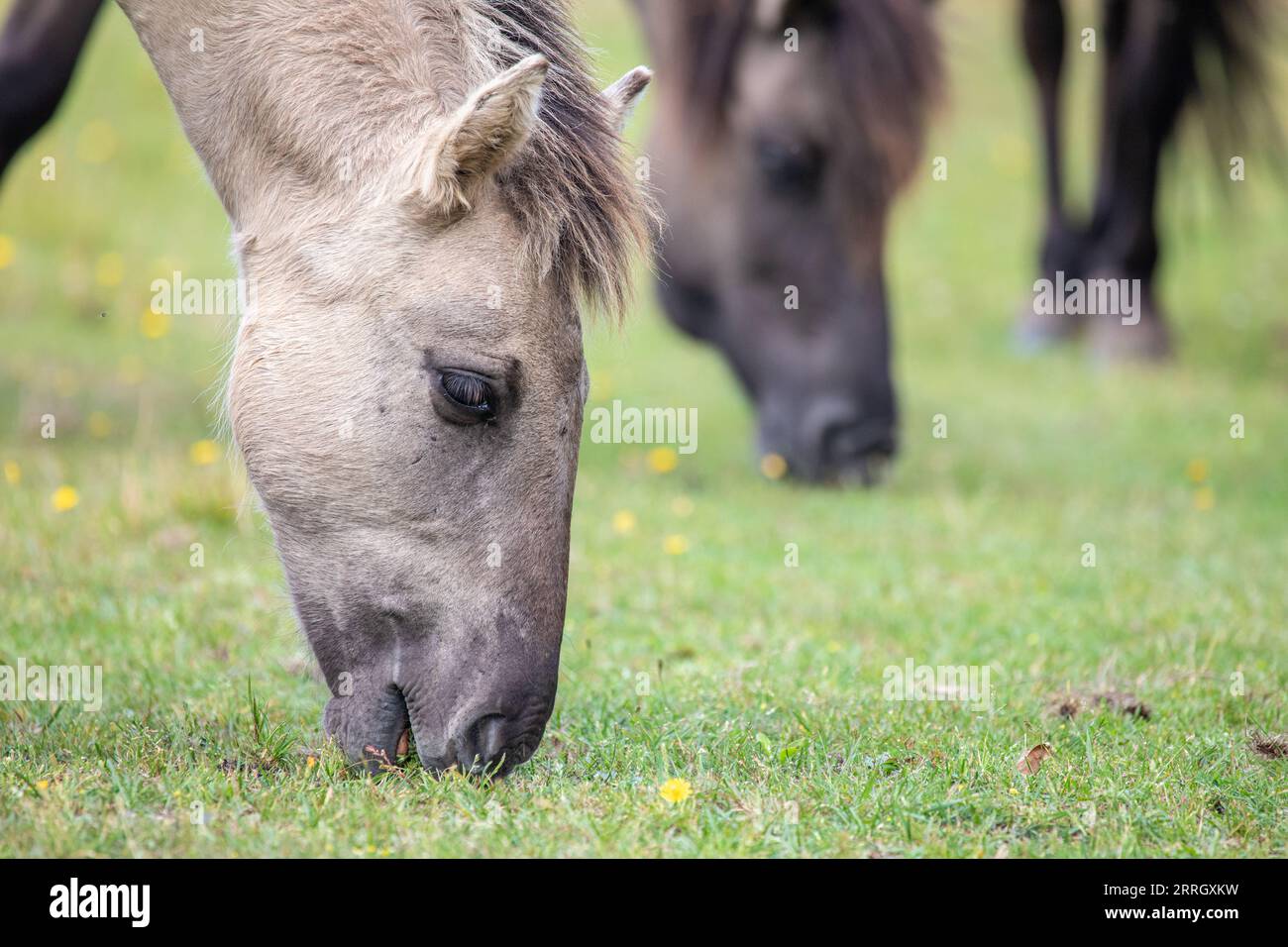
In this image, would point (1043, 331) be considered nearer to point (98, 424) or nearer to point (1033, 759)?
point (98, 424)

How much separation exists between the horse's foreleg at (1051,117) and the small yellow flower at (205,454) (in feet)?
26.3

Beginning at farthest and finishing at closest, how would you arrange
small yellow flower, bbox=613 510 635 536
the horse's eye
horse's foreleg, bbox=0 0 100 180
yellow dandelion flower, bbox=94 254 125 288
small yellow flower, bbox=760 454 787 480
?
yellow dandelion flower, bbox=94 254 125 288 < small yellow flower, bbox=760 454 787 480 < small yellow flower, bbox=613 510 635 536 < horse's foreleg, bbox=0 0 100 180 < the horse's eye

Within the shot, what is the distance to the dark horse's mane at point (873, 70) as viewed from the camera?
6.69 meters

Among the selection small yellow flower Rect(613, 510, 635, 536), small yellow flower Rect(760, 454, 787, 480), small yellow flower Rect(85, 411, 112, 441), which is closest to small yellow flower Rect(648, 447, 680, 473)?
small yellow flower Rect(760, 454, 787, 480)

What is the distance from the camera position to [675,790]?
2906mm

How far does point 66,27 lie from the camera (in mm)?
4625

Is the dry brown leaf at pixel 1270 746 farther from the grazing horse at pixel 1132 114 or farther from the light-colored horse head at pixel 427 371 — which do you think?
the grazing horse at pixel 1132 114

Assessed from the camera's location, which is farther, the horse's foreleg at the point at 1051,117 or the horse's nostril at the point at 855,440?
the horse's foreleg at the point at 1051,117

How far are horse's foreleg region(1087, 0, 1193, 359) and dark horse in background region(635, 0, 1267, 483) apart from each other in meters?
3.94

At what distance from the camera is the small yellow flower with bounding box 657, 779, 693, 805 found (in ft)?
9.44

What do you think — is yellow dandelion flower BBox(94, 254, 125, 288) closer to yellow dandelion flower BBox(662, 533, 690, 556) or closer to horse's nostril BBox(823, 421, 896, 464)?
horse's nostril BBox(823, 421, 896, 464)

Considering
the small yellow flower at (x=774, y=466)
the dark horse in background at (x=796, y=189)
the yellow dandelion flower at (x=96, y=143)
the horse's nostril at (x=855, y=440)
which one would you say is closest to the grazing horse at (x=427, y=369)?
the dark horse in background at (x=796, y=189)

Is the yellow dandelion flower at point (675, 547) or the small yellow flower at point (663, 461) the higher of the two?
the small yellow flower at point (663, 461)
